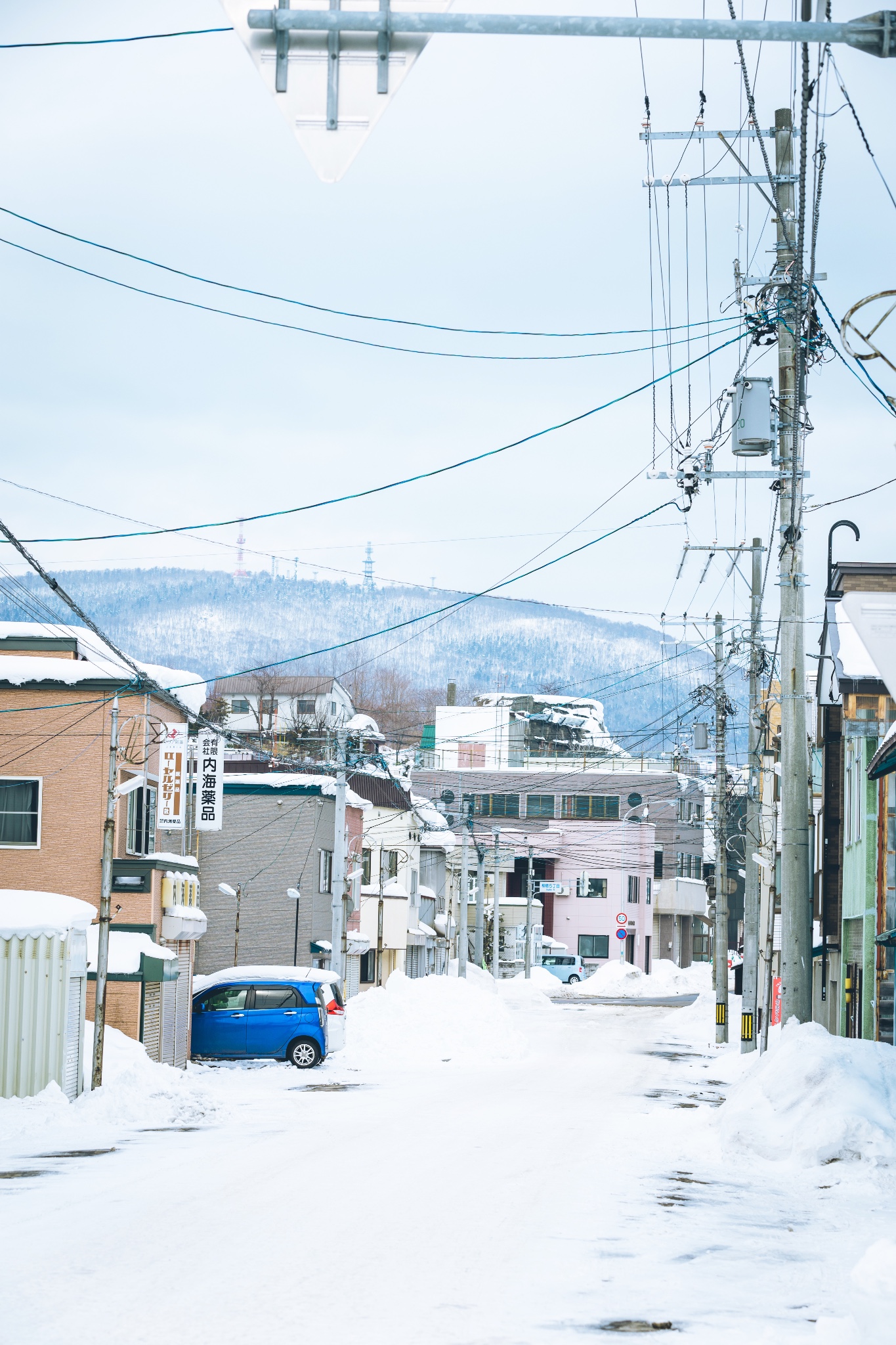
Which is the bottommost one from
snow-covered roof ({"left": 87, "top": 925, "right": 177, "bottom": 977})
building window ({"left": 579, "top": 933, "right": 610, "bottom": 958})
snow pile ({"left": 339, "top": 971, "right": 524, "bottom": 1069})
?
building window ({"left": 579, "top": 933, "right": 610, "bottom": 958})

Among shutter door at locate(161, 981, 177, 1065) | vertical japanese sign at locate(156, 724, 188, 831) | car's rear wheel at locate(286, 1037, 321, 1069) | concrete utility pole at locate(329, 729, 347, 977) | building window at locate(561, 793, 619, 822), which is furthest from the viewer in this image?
building window at locate(561, 793, 619, 822)

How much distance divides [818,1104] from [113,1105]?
31.3 feet

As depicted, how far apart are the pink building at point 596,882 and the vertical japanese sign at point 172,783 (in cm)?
6380

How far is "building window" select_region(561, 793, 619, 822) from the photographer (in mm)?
93369

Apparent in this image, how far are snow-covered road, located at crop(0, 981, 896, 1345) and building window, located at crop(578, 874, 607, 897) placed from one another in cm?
6673

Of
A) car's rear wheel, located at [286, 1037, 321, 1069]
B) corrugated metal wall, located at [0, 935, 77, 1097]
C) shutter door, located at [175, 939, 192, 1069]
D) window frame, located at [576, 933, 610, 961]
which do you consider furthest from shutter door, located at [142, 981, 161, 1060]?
window frame, located at [576, 933, 610, 961]

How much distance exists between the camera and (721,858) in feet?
128

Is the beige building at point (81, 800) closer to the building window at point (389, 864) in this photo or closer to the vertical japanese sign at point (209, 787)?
the vertical japanese sign at point (209, 787)

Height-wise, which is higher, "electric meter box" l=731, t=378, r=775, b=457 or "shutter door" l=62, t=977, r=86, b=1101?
"electric meter box" l=731, t=378, r=775, b=457

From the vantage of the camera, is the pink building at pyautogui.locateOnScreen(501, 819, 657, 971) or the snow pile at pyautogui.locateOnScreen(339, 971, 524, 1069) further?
the pink building at pyautogui.locateOnScreen(501, 819, 657, 971)

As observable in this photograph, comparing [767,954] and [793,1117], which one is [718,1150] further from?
[767,954]

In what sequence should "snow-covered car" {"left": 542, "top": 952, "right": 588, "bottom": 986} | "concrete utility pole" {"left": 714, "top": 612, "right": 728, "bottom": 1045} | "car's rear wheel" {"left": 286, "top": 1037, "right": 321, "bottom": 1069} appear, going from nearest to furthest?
"car's rear wheel" {"left": 286, "top": 1037, "right": 321, "bottom": 1069}, "concrete utility pole" {"left": 714, "top": 612, "right": 728, "bottom": 1045}, "snow-covered car" {"left": 542, "top": 952, "right": 588, "bottom": 986}

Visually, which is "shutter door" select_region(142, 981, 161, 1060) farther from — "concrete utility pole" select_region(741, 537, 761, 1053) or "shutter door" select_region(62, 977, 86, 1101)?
"concrete utility pole" select_region(741, 537, 761, 1053)

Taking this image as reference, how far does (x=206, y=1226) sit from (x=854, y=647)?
17888mm
